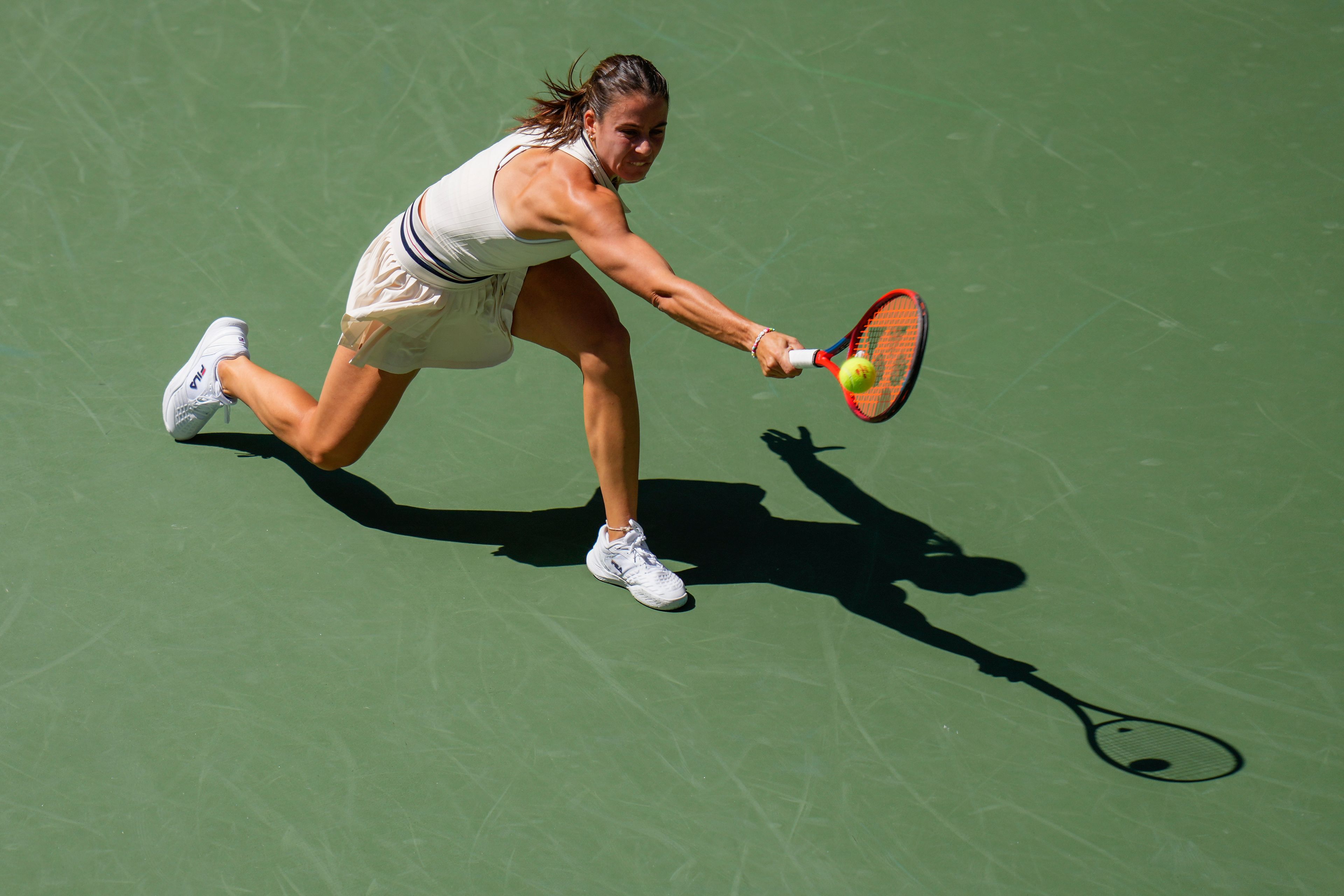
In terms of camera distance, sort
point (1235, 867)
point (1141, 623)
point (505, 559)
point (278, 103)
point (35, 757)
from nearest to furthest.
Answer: point (1235, 867), point (35, 757), point (1141, 623), point (505, 559), point (278, 103)

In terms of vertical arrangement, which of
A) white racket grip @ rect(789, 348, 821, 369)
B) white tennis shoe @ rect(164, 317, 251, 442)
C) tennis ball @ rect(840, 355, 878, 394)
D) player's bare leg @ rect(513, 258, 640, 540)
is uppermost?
tennis ball @ rect(840, 355, 878, 394)

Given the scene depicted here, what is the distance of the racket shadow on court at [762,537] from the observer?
3.45 m

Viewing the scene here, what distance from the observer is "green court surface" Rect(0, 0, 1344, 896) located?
9.17 feet

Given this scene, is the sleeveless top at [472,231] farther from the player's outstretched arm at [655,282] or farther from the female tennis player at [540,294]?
the player's outstretched arm at [655,282]

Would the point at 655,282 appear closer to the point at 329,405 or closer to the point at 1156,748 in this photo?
the point at 329,405

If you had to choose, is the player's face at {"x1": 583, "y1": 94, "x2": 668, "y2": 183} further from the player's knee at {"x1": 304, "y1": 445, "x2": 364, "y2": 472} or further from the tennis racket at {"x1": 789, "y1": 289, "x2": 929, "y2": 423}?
the player's knee at {"x1": 304, "y1": 445, "x2": 364, "y2": 472}

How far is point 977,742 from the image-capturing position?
2986 millimetres

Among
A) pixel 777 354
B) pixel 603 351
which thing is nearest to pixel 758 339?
pixel 777 354

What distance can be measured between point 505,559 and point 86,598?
117 centimetres

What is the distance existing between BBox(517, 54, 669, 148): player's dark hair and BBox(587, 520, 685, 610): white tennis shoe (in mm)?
1117

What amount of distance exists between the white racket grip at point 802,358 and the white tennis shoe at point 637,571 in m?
0.94

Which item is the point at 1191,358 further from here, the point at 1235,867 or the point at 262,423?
the point at 262,423

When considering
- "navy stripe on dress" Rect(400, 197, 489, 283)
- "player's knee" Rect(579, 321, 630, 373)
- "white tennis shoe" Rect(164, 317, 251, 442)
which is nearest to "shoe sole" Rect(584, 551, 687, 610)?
"player's knee" Rect(579, 321, 630, 373)

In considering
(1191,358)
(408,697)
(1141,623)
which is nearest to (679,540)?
(408,697)
